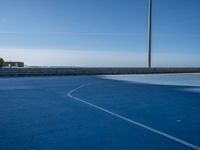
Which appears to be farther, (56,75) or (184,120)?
(56,75)

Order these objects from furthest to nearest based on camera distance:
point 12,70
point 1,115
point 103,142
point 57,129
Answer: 1. point 12,70
2. point 1,115
3. point 57,129
4. point 103,142

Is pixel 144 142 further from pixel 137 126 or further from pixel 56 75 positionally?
pixel 56 75

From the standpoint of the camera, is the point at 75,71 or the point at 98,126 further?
the point at 75,71

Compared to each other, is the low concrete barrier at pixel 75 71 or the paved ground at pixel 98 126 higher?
the low concrete barrier at pixel 75 71

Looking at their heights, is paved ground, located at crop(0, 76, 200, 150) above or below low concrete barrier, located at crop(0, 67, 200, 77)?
below

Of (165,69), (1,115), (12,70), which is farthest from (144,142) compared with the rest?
(165,69)

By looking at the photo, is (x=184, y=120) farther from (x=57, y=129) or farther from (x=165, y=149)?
(x=57, y=129)

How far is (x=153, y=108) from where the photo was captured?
18.0 ft


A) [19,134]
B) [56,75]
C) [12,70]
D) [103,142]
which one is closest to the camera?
[103,142]

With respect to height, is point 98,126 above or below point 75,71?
below

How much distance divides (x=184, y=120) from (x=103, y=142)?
6.50ft

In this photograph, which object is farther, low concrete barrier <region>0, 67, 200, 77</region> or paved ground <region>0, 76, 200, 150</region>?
low concrete barrier <region>0, 67, 200, 77</region>

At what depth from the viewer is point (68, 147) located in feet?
9.78

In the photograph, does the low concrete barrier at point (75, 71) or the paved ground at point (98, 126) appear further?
the low concrete barrier at point (75, 71)
